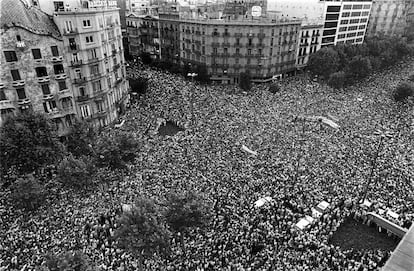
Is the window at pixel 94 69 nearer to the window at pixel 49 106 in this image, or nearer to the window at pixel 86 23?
the window at pixel 86 23

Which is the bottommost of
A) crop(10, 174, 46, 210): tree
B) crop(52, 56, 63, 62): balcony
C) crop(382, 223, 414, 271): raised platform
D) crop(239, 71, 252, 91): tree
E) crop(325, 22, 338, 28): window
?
crop(239, 71, 252, 91): tree

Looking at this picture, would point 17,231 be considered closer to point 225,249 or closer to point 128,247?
point 128,247

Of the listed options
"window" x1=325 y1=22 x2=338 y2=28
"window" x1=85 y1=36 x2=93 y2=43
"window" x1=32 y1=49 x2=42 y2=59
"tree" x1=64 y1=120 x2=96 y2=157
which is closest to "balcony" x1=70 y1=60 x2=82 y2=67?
"window" x1=85 y1=36 x2=93 y2=43

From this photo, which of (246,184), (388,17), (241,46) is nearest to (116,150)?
(246,184)

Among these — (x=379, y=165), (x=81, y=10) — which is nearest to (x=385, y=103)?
(x=379, y=165)

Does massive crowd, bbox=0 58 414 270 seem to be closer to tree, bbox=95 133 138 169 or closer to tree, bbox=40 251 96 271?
tree, bbox=95 133 138 169

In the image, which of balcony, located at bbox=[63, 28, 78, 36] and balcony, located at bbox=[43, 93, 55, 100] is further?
balcony, located at bbox=[43, 93, 55, 100]

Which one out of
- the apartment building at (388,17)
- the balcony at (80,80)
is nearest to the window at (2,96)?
the balcony at (80,80)
